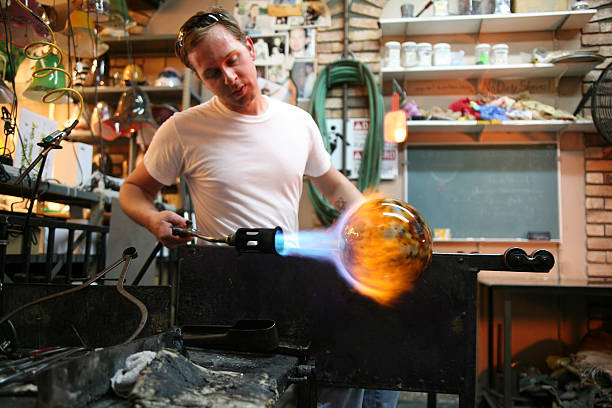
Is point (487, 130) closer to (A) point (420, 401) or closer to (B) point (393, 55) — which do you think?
(B) point (393, 55)

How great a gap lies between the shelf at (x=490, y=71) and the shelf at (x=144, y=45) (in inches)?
82.0

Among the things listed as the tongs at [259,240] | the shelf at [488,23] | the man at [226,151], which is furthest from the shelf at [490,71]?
the tongs at [259,240]

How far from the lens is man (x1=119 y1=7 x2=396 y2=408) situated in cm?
152

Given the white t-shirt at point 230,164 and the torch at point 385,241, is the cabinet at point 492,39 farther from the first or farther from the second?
the torch at point 385,241

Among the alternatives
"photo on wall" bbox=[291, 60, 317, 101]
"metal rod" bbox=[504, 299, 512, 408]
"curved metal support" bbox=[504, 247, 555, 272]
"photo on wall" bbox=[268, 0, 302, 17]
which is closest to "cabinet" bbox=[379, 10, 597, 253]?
"photo on wall" bbox=[291, 60, 317, 101]

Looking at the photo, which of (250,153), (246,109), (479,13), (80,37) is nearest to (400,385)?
(250,153)

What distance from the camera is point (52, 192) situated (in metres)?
2.59

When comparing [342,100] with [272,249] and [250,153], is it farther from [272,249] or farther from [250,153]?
[272,249]

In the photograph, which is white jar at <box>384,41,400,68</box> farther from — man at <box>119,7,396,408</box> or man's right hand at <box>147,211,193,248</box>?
man's right hand at <box>147,211,193,248</box>

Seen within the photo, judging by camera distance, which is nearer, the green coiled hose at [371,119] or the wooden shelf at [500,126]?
the wooden shelf at [500,126]

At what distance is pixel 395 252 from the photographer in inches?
31.9

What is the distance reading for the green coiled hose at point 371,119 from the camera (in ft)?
12.7

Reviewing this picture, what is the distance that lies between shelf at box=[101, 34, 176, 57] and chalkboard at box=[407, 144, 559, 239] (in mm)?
2486

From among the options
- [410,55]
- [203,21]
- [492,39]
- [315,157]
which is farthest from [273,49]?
[203,21]
